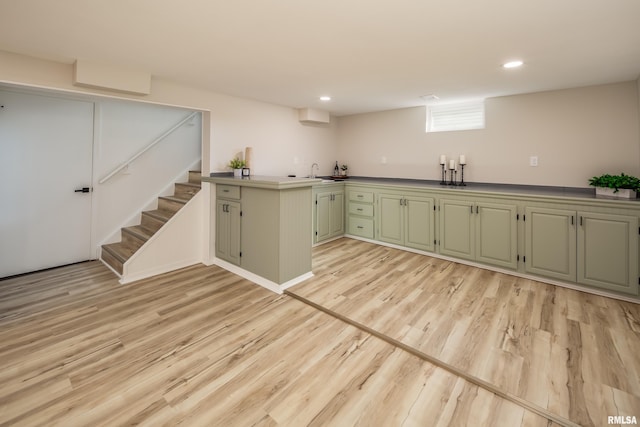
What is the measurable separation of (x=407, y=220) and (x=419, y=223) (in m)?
0.18

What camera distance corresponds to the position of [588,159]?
10.9 feet

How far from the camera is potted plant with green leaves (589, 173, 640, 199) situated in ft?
9.20

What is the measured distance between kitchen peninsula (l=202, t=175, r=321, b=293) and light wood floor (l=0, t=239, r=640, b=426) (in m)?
0.21

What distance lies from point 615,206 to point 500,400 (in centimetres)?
233

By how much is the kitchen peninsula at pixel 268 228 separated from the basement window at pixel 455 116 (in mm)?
2367

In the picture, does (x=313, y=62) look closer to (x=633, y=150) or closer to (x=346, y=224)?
(x=346, y=224)

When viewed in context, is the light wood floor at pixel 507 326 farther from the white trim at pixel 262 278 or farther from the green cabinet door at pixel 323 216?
the green cabinet door at pixel 323 216

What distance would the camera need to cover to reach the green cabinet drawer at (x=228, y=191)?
3346mm

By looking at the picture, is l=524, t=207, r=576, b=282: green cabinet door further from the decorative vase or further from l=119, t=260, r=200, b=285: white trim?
l=119, t=260, r=200, b=285: white trim

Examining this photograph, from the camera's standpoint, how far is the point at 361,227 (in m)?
4.80

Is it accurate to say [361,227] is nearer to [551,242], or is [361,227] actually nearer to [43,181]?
[551,242]

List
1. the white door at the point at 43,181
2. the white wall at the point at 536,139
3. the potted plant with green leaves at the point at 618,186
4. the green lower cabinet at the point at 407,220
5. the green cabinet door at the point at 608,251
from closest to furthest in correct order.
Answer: the green cabinet door at the point at 608,251 → the potted plant with green leaves at the point at 618,186 → the white wall at the point at 536,139 → the white door at the point at 43,181 → the green lower cabinet at the point at 407,220

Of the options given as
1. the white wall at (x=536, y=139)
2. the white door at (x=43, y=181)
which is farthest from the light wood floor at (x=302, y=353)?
the white wall at (x=536, y=139)

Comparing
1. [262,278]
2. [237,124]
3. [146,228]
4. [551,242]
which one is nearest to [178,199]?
[146,228]
